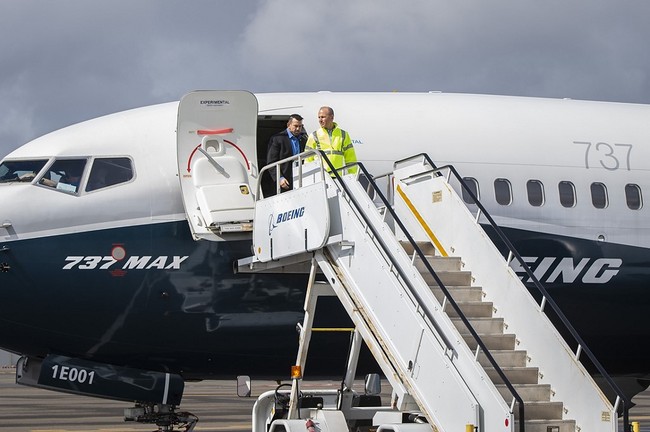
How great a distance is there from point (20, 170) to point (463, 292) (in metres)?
6.29

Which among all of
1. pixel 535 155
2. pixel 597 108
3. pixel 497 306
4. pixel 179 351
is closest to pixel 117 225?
pixel 179 351

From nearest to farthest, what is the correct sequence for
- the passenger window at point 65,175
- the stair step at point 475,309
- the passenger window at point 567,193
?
the stair step at point 475,309 → the passenger window at point 65,175 → the passenger window at point 567,193

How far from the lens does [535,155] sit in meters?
16.5

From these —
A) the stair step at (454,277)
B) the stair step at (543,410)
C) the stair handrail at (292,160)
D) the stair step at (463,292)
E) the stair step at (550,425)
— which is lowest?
the stair step at (550,425)

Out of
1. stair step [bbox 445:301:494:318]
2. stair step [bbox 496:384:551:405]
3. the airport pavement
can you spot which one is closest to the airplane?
stair step [bbox 445:301:494:318]

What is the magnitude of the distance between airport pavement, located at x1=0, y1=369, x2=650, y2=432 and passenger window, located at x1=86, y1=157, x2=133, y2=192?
10.2 m

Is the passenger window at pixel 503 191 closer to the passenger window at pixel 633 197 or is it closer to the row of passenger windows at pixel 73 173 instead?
the passenger window at pixel 633 197

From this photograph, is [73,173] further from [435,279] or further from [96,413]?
[96,413]

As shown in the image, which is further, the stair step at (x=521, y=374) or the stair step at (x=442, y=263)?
the stair step at (x=442, y=263)

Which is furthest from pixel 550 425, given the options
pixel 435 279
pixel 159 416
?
pixel 159 416

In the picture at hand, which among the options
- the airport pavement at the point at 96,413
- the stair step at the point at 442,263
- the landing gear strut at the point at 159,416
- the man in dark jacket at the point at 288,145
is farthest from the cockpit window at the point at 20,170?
the airport pavement at the point at 96,413

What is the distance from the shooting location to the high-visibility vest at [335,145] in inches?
568

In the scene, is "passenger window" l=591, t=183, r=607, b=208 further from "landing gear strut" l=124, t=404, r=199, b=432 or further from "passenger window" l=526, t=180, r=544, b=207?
"landing gear strut" l=124, t=404, r=199, b=432

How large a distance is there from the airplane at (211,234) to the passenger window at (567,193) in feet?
0.05
